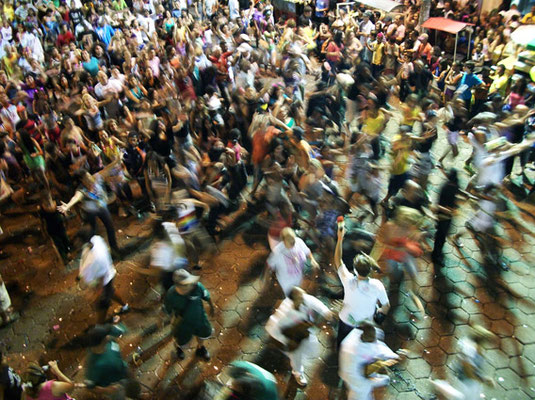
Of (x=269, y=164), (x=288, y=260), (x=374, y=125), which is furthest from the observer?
(x=374, y=125)

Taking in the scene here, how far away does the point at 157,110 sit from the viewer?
26.1ft

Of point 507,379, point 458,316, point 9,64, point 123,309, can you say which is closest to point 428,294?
point 458,316

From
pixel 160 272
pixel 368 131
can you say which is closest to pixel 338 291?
pixel 160 272

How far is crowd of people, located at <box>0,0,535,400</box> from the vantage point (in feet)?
14.0

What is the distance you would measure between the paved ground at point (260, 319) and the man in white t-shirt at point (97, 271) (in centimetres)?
66

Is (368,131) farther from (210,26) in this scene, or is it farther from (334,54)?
(210,26)

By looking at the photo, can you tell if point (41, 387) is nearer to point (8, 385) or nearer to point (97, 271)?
point (8, 385)

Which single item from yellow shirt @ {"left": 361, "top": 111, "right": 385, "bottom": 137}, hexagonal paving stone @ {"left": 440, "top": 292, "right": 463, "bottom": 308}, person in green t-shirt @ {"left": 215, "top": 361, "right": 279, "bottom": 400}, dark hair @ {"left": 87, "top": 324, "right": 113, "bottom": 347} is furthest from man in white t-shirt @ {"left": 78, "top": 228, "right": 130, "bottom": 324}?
yellow shirt @ {"left": 361, "top": 111, "right": 385, "bottom": 137}

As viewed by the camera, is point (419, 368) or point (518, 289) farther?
point (518, 289)

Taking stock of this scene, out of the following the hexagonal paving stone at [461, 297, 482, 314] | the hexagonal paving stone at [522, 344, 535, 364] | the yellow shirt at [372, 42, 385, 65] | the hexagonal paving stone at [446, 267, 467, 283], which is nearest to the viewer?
the hexagonal paving stone at [522, 344, 535, 364]

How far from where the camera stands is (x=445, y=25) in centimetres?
1201

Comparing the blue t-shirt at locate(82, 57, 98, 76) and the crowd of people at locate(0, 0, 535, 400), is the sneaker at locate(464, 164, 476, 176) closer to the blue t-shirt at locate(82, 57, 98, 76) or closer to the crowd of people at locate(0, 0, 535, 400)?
the crowd of people at locate(0, 0, 535, 400)

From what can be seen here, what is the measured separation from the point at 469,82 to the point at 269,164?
4.88m

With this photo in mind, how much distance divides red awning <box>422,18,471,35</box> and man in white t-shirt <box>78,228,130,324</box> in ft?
34.3
